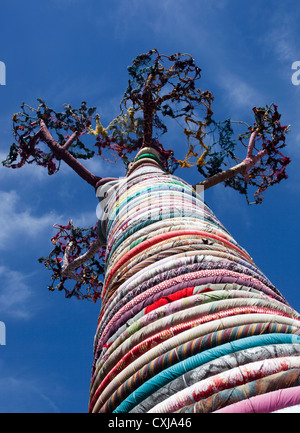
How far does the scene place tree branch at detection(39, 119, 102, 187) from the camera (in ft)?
18.2

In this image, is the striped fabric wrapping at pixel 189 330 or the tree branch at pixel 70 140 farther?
the tree branch at pixel 70 140

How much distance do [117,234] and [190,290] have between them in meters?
1.38

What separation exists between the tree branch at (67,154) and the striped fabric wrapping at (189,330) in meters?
2.42

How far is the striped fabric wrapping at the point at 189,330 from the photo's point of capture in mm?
1553

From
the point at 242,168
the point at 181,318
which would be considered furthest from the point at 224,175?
the point at 181,318

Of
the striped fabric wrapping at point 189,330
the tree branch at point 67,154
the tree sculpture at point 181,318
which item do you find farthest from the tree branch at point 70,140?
the striped fabric wrapping at point 189,330

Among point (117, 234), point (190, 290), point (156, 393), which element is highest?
point (117, 234)

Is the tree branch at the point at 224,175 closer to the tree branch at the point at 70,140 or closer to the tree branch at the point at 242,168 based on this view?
the tree branch at the point at 242,168

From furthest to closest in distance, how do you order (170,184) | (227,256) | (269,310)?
1. (170,184)
2. (227,256)
3. (269,310)

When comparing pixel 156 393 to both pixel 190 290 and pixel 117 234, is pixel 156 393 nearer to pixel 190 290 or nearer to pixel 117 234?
pixel 190 290

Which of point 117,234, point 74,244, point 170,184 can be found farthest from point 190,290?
point 74,244

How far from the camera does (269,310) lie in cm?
204

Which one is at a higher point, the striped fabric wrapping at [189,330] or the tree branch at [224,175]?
the tree branch at [224,175]

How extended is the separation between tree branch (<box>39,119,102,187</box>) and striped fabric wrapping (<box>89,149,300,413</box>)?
7.93 ft
